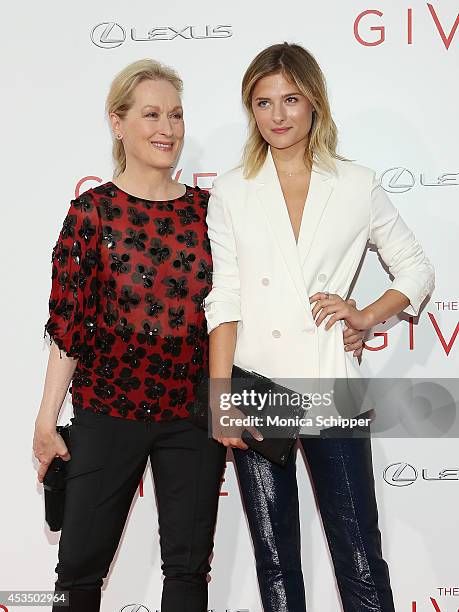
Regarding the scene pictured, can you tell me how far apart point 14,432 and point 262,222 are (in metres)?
1.19

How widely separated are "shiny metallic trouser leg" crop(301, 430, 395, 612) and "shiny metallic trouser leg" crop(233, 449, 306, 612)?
0.34 feet

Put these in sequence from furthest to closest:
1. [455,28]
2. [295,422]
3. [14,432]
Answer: [14,432], [455,28], [295,422]

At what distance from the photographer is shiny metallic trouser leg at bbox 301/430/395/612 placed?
194cm

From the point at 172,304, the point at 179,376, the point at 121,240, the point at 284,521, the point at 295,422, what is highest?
the point at 121,240

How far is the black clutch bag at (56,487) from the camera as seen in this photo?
210cm

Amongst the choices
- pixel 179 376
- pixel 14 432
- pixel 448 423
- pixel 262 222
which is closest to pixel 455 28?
pixel 262 222

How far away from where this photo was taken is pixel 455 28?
2447 mm

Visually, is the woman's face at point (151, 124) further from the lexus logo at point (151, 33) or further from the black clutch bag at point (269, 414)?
the black clutch bag at point (269, 414)

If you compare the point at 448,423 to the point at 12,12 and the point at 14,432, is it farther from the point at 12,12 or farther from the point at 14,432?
the point at 12,12

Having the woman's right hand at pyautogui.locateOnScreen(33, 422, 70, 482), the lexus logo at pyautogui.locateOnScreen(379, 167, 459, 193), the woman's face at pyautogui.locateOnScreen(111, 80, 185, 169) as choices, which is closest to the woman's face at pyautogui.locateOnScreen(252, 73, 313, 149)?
the woman's face at pyautogui.locateOnScreen(111, 80, 185, 169)

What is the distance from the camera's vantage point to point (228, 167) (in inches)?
99.3

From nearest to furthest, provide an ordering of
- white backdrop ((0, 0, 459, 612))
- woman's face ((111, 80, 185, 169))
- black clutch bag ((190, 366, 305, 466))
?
black clutch bag ((190, 366, 305, 466))
woman's face ((111, 80, 185, 169))
white backdrop ((0, 0, 459, 612))

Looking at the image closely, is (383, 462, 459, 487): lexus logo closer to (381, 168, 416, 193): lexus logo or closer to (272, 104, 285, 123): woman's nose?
(381, 168, 416, 193): lexus logo

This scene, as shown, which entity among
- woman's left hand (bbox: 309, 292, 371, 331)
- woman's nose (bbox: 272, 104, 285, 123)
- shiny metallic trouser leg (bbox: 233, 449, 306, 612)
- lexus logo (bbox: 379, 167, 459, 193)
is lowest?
shiny metallic trouser leg (bbox: 233, 449, 306, 612)
